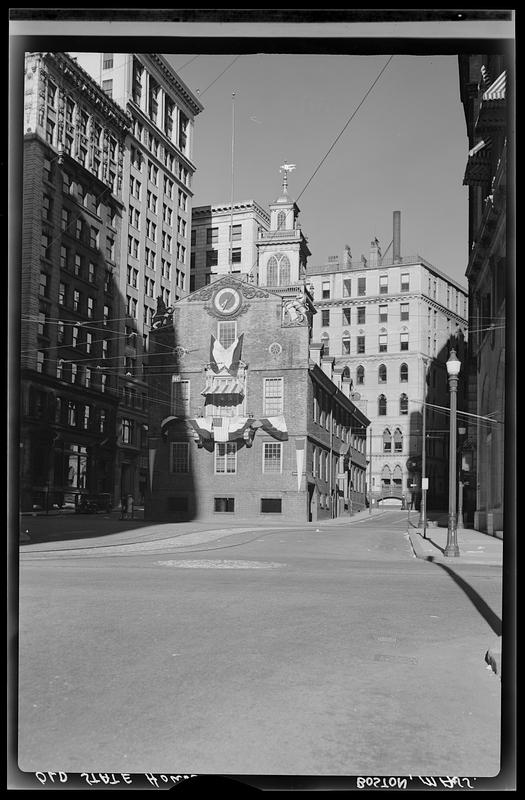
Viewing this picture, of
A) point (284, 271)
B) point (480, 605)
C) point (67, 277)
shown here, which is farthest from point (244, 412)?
point (480, 605)

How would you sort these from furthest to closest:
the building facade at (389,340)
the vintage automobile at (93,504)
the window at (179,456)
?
the window at (179,456) < the vintage automobile at (93,504) < the building facade at (389,340)

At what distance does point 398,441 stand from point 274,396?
222 centimetres

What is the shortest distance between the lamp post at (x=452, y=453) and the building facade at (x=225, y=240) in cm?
365

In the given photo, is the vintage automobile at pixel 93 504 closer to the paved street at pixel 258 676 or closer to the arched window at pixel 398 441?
the paved street at pixel 258 676

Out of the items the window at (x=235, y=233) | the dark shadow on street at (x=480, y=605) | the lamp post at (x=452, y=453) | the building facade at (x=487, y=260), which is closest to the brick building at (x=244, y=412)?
the window at (x=235, y=233)

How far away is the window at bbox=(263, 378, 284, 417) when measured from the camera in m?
9.85

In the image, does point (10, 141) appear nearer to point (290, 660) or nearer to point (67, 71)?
point (67, 71)

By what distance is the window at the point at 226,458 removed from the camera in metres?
10.0

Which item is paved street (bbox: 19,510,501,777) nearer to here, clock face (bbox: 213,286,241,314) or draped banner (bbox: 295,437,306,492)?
draped banner (bbox: 295,437,306,492)

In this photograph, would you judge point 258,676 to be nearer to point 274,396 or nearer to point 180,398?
point 180,398

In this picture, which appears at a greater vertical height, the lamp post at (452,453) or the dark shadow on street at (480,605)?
the lamp post at (452,453)

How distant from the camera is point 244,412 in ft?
33.3

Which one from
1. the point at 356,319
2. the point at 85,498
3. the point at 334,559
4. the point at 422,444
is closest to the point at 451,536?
the point at 334,559

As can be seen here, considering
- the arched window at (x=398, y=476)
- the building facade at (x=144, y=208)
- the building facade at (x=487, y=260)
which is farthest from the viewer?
the arched window at (x=398, y=476)
